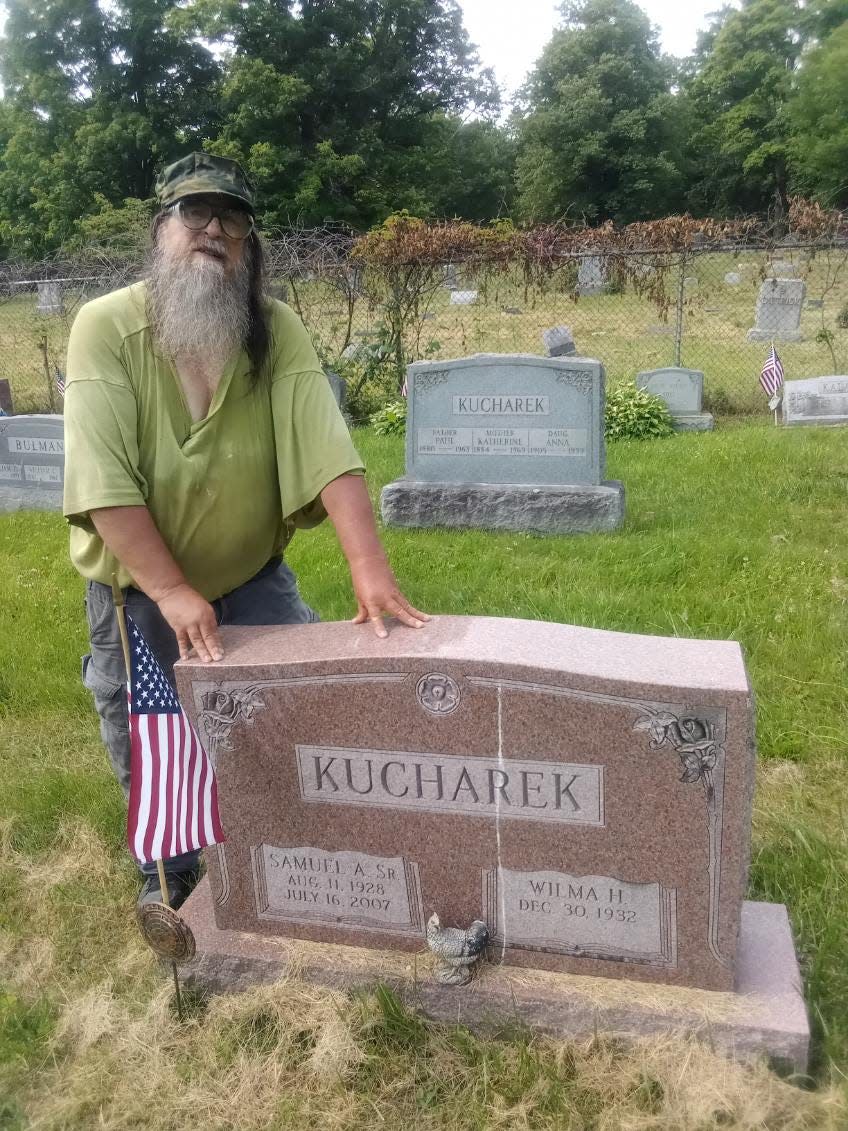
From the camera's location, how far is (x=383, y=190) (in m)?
38.7

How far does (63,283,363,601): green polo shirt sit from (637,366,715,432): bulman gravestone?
29.5ft

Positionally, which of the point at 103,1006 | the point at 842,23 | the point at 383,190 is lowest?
the point at 103,1006

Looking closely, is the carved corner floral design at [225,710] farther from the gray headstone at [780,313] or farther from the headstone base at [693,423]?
the gray headstone at [780,313]

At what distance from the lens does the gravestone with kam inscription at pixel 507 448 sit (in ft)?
22.4

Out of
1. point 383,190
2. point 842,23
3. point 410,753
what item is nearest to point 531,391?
point 410,753

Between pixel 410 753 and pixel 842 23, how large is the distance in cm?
5200

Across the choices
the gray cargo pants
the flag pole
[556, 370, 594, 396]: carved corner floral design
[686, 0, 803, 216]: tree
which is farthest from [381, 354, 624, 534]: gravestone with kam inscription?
[686, 0, 803, 216]: tree

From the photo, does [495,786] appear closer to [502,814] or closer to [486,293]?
[502,814]

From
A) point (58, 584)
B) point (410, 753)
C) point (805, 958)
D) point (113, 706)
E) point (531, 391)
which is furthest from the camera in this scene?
point (531, 391)

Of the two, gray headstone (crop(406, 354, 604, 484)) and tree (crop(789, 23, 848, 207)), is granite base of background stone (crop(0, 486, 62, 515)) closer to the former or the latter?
gray headstone (crop(406, 354, 604, 484))

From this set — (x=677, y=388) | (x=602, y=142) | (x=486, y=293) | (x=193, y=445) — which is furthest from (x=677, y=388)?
(x=602, y=142)

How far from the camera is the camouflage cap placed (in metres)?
2.34

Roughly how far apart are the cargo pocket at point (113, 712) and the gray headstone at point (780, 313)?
628 inches

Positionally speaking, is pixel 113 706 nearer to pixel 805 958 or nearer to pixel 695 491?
pixel 805 958
